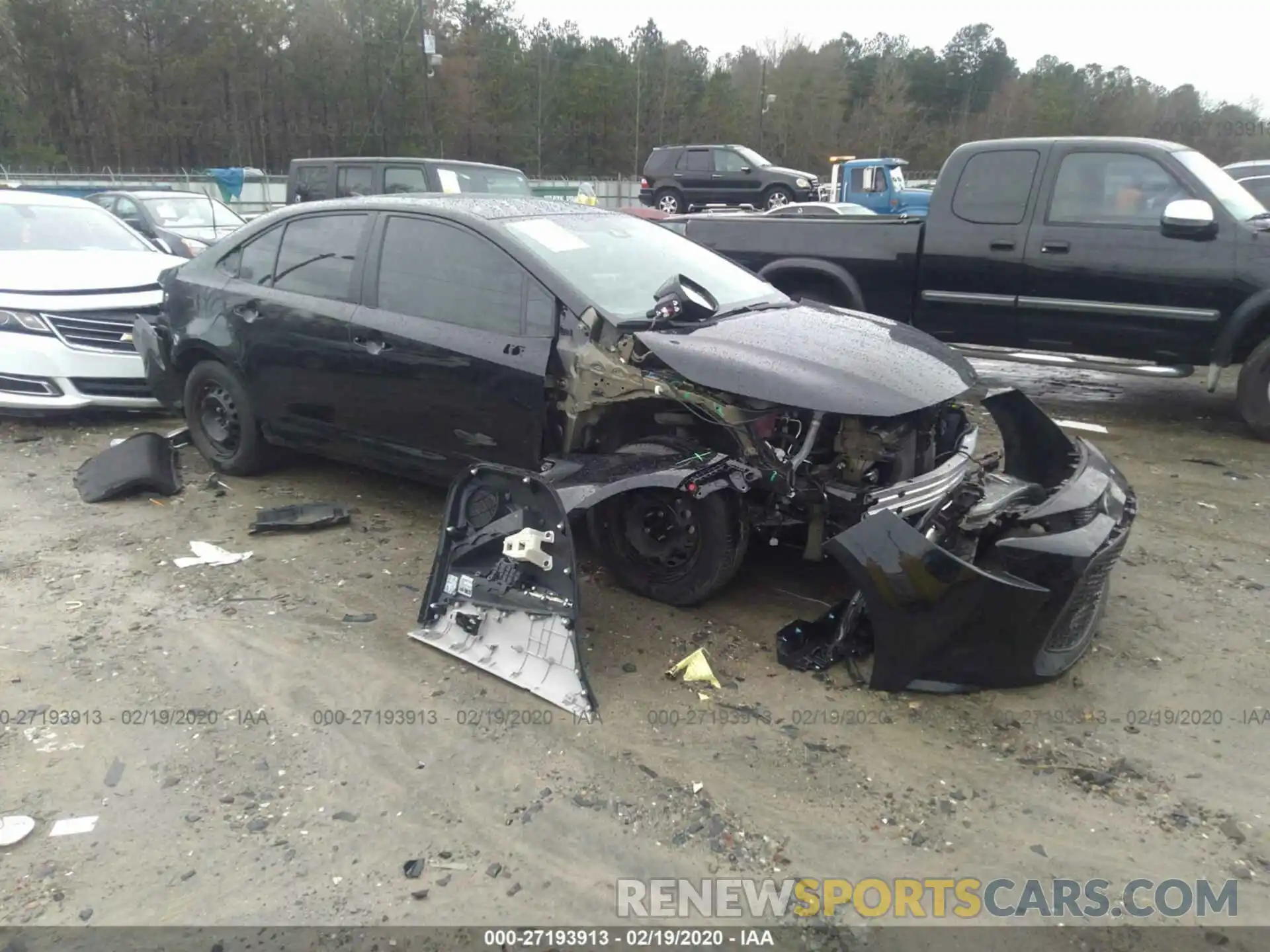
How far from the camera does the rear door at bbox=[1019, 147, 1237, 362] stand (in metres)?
6.39

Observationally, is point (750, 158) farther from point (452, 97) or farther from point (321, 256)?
point (452, 97)

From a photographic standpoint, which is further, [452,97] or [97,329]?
[452,97]

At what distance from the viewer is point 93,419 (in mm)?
7168

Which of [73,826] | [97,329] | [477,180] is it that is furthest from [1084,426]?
[477,180]

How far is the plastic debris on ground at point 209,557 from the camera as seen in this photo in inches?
181

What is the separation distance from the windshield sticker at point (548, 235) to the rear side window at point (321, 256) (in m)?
0.99

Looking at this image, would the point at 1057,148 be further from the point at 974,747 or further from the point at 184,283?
the point at 184,283

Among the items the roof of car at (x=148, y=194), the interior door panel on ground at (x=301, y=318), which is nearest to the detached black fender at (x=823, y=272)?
the interior door panel on ground at (x=301, y=318)

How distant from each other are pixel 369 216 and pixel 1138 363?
19.0ft

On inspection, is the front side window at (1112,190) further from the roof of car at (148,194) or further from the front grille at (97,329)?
the roof of car at (148,194)

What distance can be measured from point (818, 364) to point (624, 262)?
54.6 inches

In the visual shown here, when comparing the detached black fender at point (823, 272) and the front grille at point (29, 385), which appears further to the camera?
the detached black fender at point (823, 272)

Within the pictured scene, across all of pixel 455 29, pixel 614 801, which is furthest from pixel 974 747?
pixel 455 29

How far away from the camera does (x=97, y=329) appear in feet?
22.0
